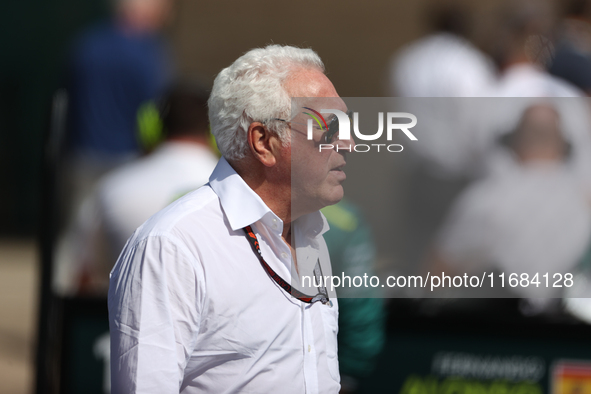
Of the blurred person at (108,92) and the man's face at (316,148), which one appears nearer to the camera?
the man's face at (316,148)

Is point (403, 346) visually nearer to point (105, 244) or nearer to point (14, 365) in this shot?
point (105, 244)

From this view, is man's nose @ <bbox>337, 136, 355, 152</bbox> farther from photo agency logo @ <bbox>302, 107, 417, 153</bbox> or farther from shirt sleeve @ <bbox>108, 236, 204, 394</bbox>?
shirt sleeve @ <bbox>108, 236, 204, 394</bbox>

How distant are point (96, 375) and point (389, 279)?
188cm

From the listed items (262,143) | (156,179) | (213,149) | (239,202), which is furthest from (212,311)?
(213,149)

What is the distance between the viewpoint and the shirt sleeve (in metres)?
1.56

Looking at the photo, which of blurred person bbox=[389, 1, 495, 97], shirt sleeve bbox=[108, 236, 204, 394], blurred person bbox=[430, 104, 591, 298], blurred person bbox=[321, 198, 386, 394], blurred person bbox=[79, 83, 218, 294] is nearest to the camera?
shirt sleeve bbox=[108, 236, 204, 394]

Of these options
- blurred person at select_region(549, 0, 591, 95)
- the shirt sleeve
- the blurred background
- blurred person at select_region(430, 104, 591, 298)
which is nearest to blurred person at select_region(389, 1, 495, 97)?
the blurred background

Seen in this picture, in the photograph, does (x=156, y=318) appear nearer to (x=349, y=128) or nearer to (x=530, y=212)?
(x=349, y=128)

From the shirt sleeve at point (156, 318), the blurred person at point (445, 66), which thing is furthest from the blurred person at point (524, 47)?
the shirt sleeve at point (156, 318)

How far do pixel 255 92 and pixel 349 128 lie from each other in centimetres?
21

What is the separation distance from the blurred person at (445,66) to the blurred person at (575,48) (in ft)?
1.83

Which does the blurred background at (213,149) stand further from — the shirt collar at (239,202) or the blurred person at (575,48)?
the shirt collar at (239,202)

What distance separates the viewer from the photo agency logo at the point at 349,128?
1590 mm

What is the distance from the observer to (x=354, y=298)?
84.6 inches
